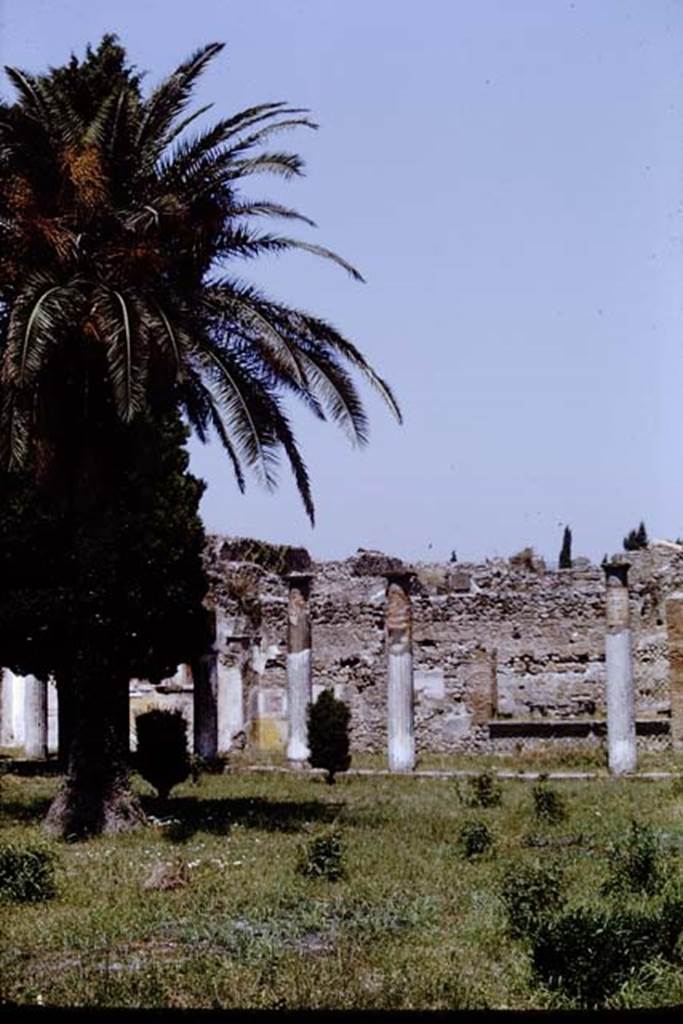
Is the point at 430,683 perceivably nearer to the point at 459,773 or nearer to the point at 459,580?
the point at 459,580

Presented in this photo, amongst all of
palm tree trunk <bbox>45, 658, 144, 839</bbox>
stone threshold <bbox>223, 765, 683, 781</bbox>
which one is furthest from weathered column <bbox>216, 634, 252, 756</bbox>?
palm tree trunk <bbox>45, 658, 144, 839</bbox>

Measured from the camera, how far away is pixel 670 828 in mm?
12914

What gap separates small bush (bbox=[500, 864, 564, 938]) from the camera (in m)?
7.88

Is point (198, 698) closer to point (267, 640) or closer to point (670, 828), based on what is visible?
point (267, 640)

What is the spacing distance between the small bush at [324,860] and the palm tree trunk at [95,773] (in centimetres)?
356

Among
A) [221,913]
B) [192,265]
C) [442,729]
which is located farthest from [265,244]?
[442,729]

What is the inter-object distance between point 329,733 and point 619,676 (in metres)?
5.11

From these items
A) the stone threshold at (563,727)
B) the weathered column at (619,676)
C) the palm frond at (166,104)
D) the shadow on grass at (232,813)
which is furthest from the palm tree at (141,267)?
the stone threshold at (563,727)

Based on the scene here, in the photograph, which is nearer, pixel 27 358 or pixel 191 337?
pixel 27 358

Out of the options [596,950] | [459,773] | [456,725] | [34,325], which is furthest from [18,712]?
[596,950]

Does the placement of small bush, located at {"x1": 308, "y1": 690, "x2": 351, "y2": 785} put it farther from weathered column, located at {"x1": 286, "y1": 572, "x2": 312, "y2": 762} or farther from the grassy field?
weathered column, located at {"x1": 286, "y1": 572, "x2": 312, "y2": 762}

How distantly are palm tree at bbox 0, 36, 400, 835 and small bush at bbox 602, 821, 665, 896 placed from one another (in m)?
4.89

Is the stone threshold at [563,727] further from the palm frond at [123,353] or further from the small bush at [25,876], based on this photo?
the small bush at [25,876]

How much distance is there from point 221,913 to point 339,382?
602 centimetres
